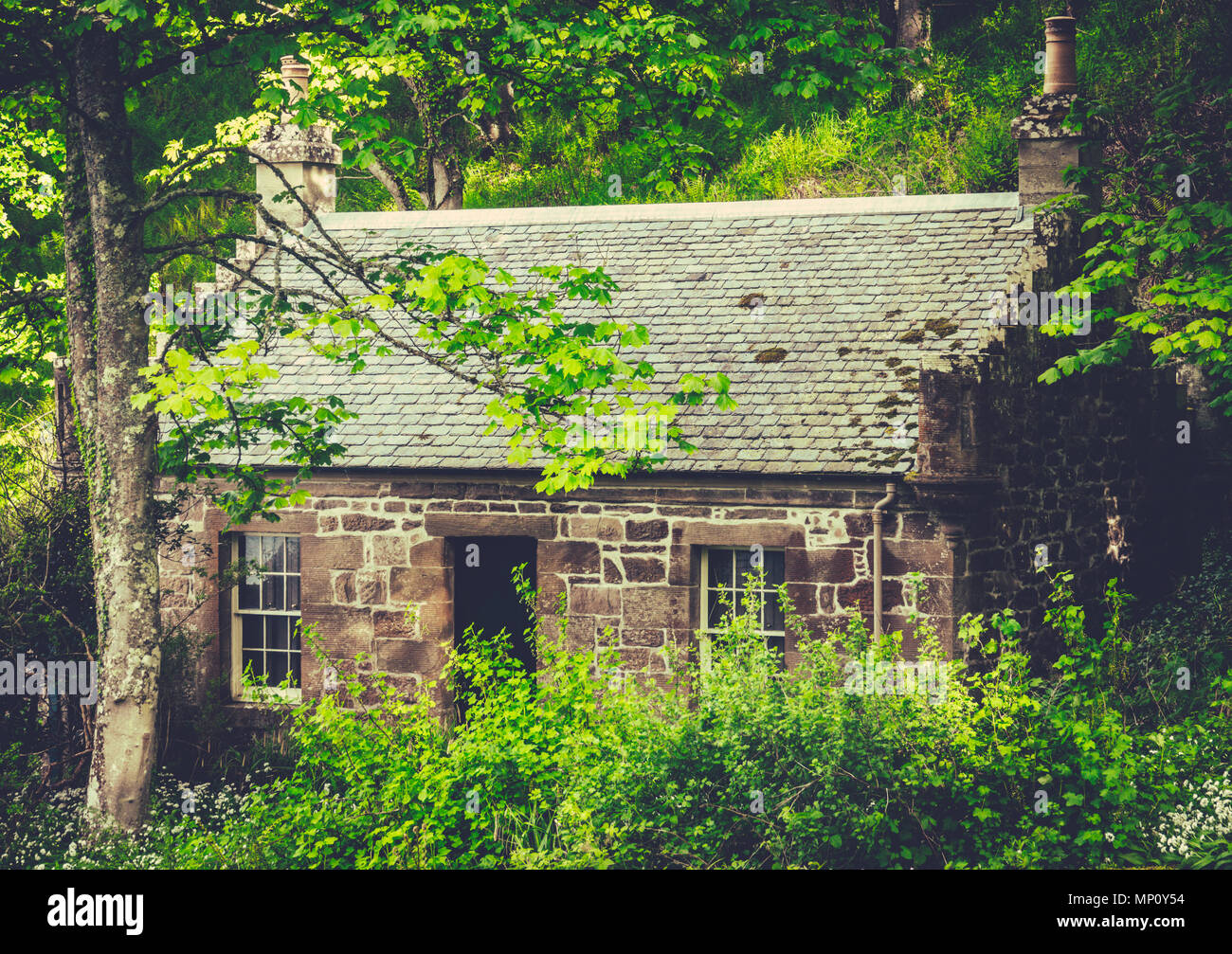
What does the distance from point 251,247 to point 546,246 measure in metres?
3.68

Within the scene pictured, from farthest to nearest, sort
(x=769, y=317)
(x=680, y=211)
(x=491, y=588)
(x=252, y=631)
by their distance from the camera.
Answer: (x=680, y=211) → (x=491, y=588) → (x=252, y=631) → (x=769, y=317)

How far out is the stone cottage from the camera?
12.0 m

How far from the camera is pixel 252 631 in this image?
559 inches

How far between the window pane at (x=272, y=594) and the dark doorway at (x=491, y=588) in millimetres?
1930

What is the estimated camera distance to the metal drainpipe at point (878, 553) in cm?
1171

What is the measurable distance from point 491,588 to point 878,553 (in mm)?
4492

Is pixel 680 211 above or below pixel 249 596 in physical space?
above

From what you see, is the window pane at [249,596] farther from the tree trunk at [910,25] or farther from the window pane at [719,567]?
the tree trunk at [910,25]

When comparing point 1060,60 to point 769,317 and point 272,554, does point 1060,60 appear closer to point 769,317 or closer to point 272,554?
point 769,317

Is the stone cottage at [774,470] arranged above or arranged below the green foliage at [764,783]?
above
